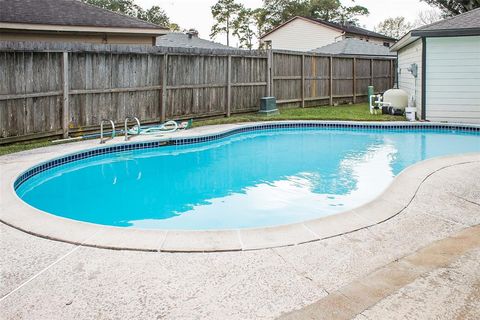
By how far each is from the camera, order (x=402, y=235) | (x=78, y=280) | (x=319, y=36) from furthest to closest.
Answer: (x=319, y=36) → (x=402, y=235) → (x=78, y=280)

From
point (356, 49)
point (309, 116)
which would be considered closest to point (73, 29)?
point (309, 116)

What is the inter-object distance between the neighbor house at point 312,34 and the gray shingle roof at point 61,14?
18.7m

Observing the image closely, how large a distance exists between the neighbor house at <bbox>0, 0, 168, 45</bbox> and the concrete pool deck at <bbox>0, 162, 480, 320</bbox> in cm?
998

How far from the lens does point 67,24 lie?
12.6 meters

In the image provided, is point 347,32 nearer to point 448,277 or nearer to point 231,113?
point 231,113

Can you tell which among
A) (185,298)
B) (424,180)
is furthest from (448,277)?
(424,180)

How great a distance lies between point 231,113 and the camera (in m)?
12.8

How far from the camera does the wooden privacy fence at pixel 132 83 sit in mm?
7898

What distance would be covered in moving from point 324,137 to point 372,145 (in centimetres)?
145

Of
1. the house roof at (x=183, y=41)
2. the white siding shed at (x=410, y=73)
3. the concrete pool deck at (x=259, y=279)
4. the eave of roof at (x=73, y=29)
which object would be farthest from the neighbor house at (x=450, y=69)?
the house roof at (x=183, y=41)

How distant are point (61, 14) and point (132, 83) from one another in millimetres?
4948

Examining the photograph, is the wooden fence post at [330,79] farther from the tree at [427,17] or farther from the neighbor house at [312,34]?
the tree at [427,17]

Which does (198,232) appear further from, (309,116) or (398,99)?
(398,99)

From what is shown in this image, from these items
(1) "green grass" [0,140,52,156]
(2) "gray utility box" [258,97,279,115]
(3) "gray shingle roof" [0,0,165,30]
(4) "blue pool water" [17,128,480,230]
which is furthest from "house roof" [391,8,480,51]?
(1) "green grass" [0,140,52,156]
